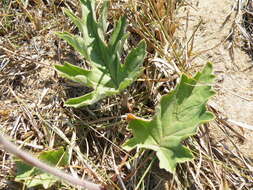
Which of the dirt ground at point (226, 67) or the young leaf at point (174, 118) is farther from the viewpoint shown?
the dirt ground at point (226, 67)

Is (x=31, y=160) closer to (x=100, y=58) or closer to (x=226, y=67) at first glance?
(x=100, y=58)

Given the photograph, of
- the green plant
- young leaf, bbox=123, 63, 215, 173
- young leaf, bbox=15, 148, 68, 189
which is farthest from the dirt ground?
young leaf, bbox=15, 148, 68, 189

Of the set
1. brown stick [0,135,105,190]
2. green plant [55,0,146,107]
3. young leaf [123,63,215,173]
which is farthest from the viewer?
green plant [55,0,146,107]

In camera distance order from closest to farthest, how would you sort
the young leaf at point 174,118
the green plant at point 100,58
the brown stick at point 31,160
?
1. the brown stick at point 31,160
2. the young leaf at point 174,118
3. the green plant at point 100,58

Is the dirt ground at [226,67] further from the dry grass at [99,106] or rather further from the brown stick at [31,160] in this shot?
the brown stick at [31,160]

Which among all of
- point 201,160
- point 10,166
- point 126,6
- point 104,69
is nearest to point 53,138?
point 10,166

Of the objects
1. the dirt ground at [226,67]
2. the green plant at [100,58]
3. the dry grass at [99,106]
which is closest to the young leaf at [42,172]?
the dry grass at [99,106]

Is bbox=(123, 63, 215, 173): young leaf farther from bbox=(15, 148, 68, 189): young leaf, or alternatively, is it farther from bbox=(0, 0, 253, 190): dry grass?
bbox=(15, 148, 68, 189): young leaf
